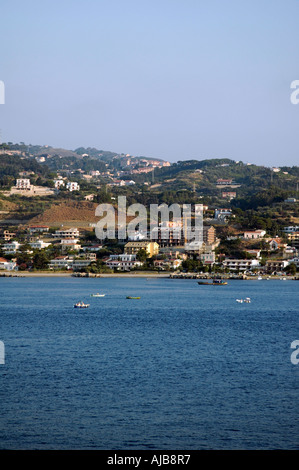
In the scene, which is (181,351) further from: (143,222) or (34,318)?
(143,222)

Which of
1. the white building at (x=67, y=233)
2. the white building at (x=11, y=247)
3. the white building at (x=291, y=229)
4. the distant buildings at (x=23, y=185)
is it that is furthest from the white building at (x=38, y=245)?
the distant buildings at (x=23, y=185)

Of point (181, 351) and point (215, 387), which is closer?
point (215, 387)

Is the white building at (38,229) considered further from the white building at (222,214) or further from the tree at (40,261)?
the white building at (222,214)

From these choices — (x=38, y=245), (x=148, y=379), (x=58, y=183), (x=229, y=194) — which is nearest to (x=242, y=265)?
(x=38, y=245)

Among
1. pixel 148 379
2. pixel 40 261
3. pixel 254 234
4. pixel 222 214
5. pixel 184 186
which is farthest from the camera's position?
pixel 184 186

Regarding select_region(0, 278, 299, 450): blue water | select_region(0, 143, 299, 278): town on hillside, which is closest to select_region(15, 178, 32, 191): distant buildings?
select_region(0, 143, 299, 278): town on hillside

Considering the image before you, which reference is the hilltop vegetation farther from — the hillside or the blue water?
the blue water

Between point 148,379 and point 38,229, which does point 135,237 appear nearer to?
point 38,229
